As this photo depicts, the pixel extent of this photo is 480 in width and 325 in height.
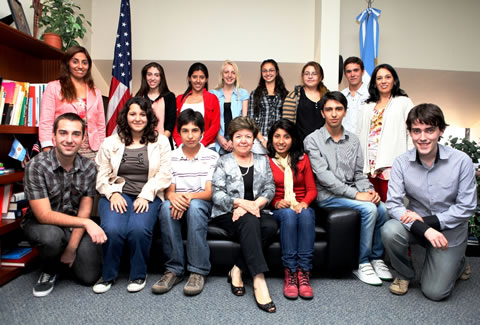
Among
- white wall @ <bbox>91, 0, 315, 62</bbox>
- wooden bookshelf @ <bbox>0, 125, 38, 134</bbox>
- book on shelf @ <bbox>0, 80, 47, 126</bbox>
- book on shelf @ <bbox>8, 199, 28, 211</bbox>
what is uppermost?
white wall @ <bbox>91, 0, 315, 62</bbox>

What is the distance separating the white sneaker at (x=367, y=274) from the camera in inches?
87.4

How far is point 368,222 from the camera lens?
7.57ft

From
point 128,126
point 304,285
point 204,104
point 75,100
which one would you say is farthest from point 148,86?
point 304,285

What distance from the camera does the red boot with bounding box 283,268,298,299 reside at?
6.59 ft

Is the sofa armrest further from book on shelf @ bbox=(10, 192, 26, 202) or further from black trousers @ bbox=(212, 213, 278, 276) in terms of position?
book on shelf @ bbox=(10, 192, 26, 202)

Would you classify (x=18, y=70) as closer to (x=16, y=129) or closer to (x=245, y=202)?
(x=16, y=129)

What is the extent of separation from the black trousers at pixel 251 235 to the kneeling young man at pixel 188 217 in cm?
17

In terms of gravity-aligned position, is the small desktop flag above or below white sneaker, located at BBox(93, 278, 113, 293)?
above

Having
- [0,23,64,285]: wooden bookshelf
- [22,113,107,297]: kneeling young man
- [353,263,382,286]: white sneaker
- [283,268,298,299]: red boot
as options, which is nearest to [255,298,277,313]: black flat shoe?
[283,268,298,299]: red boot

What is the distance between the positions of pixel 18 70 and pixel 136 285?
2.16 m

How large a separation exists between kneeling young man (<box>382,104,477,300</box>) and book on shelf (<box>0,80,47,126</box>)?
2.79m

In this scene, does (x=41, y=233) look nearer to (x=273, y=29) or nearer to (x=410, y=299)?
(x=410, y=299)

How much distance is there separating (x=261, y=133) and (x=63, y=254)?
1.89m

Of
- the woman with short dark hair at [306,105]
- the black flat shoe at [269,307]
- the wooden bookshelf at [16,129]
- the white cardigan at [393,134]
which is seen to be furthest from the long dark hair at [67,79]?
the white cardigan at [393,134]
